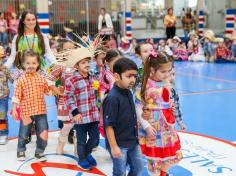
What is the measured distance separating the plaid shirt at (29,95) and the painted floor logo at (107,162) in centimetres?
51

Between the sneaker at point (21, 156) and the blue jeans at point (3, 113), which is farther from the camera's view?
the blue jeans at point (3, 113)

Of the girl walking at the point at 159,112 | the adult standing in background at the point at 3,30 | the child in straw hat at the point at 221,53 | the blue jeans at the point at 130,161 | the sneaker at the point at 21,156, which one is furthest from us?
the adult standing in background at the point at 3,30

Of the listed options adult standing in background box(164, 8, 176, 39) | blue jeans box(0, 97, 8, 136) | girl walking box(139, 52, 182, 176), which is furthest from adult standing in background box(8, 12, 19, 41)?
girl walking box(139, 52, 182, 176)

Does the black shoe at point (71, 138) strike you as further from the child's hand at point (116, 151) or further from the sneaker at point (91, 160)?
the child's hand at point (116, 151)

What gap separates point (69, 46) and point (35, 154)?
1178 millimetres

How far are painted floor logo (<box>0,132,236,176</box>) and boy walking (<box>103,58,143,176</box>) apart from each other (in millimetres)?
712

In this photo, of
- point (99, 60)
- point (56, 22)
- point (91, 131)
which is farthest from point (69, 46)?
point (56, 22)

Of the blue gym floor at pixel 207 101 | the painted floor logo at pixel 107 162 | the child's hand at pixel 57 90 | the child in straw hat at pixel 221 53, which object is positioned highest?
the child in straw hat at pixel 221 53

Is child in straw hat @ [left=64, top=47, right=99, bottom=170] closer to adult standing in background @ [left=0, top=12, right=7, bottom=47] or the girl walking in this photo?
the girl walking

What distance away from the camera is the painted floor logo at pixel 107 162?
12.4 feet

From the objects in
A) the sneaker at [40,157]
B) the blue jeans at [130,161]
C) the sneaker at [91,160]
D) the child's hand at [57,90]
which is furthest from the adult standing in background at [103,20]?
the blue jeans at [130,161]

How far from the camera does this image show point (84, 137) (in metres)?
Answer: 3.81

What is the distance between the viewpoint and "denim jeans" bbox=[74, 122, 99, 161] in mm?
3781

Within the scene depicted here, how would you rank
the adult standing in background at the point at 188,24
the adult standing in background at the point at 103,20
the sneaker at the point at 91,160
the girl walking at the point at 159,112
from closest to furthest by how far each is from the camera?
the girl walking at the point at 159,112
the sneaker at the point at 91,160
the adult standing in background at the point at 103,20
the adult standing in background at the point at 188,24
